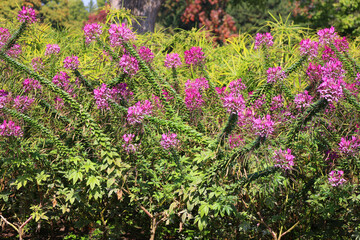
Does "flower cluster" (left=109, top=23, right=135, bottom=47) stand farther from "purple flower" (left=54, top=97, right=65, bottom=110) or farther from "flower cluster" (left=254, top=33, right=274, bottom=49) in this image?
"flower cluster" (left=254, top=33, right=274, bottom=49)

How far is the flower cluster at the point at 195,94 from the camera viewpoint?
301 cm

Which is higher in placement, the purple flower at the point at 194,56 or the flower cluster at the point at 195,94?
the purple flower at the point at 194,56

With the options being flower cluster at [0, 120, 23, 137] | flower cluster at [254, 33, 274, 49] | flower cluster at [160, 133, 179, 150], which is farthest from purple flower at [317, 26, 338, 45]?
flower cluster at [0, 120, 23, 137]

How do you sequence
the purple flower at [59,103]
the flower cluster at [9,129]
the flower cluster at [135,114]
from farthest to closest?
1. the purple flower at [59,103]
2. the flower cluster at [9,129]
3. the flower cluster at [135,114]

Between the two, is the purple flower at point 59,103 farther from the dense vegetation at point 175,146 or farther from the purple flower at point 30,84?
the purple flower at point 30,84

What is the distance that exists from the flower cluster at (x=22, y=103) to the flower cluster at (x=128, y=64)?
0.67 metres

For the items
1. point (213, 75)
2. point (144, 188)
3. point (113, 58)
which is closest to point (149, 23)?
point (213, 75)

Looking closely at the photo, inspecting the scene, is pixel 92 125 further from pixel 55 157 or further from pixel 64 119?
pixel 55 157

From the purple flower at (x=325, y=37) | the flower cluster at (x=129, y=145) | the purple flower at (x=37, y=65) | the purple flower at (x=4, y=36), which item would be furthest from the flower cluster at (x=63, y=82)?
the purple flower at (x=325, y=37)

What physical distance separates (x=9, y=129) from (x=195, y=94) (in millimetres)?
1261

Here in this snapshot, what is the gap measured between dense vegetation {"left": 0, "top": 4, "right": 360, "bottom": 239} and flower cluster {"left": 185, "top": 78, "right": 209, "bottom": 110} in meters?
0.01

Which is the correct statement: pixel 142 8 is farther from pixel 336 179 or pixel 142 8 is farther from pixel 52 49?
pixel 336 179

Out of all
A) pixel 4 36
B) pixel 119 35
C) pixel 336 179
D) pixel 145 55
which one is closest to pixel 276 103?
pixel 336 179

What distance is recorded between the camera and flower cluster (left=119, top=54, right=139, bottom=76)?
2883mm
